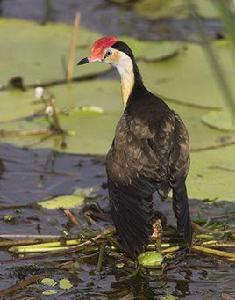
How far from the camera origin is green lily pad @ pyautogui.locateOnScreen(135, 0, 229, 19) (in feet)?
28.7

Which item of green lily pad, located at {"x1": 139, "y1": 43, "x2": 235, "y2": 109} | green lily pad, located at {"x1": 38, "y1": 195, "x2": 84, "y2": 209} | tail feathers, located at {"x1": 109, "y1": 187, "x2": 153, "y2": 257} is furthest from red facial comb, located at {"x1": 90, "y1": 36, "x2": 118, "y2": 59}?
green lily pad, located at {"x1": 139, "y1": 43, "x2": 235, "y2": 109}

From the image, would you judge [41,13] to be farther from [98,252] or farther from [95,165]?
[98,252]

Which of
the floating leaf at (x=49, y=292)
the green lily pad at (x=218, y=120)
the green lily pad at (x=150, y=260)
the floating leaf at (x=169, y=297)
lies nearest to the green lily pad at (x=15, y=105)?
the green lily pad at (x=218, y=120)

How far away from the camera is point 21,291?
409 cm

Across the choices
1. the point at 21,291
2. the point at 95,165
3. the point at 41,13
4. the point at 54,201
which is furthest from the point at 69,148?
the point at 41,13

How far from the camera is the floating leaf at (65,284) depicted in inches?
163

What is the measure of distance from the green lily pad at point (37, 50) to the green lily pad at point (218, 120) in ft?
4.06

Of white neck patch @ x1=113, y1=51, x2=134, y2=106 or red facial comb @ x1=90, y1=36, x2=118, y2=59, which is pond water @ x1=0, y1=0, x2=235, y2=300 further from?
red facial comb @ x1=90, y1=36, x2=118, y2=59

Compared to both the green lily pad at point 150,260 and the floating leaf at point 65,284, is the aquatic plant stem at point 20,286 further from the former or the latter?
the green lily pad at point 150,260

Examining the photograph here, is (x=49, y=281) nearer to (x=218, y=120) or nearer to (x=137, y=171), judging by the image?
(x=137, y=171)

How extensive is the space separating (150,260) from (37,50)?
11.7ft

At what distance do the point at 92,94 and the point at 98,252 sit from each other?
8.35 feet

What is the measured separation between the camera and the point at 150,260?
431 centimetres

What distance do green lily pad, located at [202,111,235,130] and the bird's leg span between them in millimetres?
1988
